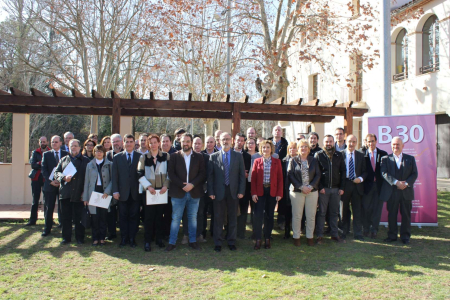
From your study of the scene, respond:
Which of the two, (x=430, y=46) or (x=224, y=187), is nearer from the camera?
(x=224, y=187)

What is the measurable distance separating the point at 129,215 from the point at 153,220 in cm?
41

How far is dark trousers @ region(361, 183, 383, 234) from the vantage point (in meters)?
6.80

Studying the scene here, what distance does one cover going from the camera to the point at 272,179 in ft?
19.6

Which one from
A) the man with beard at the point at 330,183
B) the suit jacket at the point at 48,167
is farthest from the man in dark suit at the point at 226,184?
the suit jacket at the point at 48,167

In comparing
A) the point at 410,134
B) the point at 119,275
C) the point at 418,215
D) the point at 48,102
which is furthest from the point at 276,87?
the point at 119,275

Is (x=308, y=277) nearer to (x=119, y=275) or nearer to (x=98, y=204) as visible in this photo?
(x=119, y=275)

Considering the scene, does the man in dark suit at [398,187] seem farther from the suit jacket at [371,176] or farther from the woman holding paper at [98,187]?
the woman holding paper at [98,187]

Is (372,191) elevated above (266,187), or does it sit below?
below

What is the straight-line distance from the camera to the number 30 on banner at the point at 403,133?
24.7ft

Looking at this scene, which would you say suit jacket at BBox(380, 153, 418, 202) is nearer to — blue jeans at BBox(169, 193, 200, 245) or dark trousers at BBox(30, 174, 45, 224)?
blue jeans at BBox(169, 193, 200, 245)

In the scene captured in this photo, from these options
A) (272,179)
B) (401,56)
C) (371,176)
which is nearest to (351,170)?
(371,176)

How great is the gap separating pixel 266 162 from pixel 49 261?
3.61 meters

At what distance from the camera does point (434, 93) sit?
1464cm

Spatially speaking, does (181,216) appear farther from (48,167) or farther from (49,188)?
(48,167)
